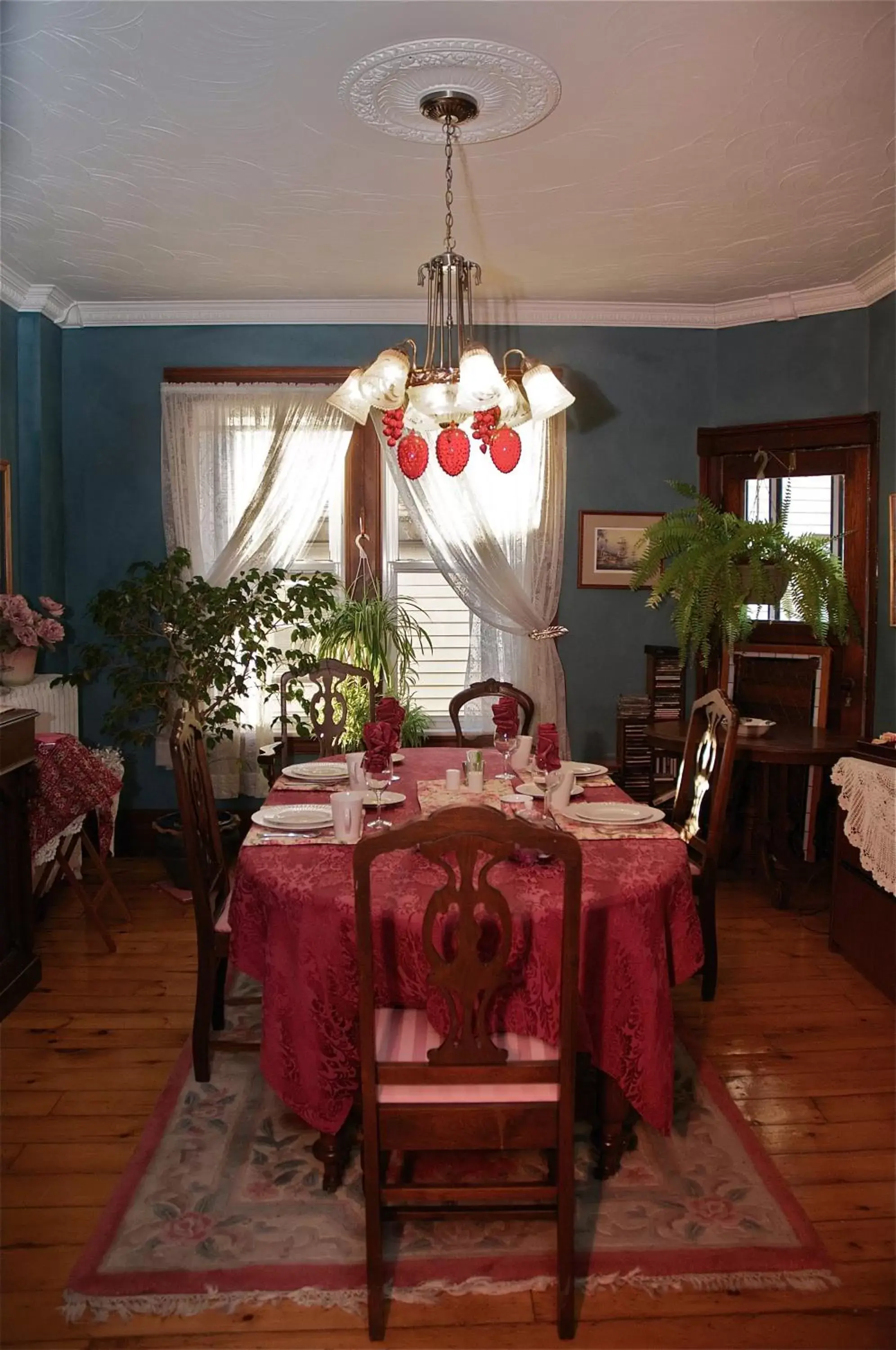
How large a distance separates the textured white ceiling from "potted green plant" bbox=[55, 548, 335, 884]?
1403 millimetres

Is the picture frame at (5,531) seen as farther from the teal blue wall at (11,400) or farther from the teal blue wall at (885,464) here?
the teal blue wall at (885,464)

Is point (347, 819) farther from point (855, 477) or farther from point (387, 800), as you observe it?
point (855, 477)

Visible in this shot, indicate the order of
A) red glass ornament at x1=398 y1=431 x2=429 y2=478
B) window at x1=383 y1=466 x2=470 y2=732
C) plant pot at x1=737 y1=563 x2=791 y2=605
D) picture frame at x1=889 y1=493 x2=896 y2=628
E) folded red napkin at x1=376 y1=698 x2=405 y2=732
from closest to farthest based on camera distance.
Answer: red glass ornament at x1=398 y1=431 x2=429 y2=478 → folded red napkin at x1=376 y1=698 x2=405 y2=732 → picture frame at x1=889 y1=493 x2=896 y2=628 → plant pot at x1=737 y1=563 x2=791 y2=605 → window at x1=383 y1=466 x2=470 y2=732

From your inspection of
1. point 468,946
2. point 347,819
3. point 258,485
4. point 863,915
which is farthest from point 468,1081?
point 258,485

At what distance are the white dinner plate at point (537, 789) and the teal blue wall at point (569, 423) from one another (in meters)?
2.04

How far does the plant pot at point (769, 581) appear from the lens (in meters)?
4.55

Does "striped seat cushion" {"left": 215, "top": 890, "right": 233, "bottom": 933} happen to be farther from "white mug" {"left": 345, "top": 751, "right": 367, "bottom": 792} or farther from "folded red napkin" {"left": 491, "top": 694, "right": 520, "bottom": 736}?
"folded red napkin" {"left": 491, "top": 694, "right": 520, "bottom": 736}

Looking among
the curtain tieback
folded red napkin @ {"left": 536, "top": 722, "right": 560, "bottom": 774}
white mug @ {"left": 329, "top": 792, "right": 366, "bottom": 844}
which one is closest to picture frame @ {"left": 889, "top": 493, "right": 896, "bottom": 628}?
the curtain tieback

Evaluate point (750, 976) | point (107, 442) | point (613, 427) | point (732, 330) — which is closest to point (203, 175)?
point (107, 442)

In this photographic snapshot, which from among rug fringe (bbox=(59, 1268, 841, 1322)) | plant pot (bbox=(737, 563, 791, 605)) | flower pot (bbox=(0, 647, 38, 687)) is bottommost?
rug fringe (bbox=(59, 1268, 841, 1322))

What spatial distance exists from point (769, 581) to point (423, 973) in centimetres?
302

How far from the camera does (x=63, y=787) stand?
376cm

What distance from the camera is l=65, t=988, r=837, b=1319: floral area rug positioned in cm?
207

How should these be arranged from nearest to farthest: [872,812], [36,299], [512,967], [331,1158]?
[512,967] → [331,1158] → [872,812] → [36,299]
